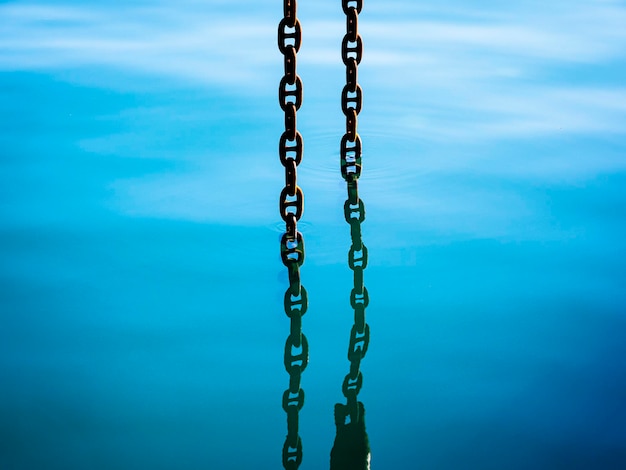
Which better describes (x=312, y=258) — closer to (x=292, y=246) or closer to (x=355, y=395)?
(x=292, y=246)

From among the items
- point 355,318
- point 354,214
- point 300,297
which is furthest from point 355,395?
point 354,214

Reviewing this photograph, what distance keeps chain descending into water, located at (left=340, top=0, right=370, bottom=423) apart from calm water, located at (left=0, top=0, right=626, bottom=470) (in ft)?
0.10

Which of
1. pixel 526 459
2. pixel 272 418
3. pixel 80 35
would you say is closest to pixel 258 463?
pixel 272 418

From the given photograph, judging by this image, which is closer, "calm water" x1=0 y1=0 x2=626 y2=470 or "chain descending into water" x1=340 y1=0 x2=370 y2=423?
"calm water" x1=0 y1=0 x2=626 y2=470

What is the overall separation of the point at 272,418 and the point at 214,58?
114 inches

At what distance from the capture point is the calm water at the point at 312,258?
168 centimetres

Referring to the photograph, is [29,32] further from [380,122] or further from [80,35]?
[380,122]

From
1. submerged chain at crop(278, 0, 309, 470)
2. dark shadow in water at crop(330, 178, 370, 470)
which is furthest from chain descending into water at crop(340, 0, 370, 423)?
submerged chain at crop(278, 0, 309, 470)

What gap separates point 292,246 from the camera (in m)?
2.19

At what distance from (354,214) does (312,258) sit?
343 millimetres

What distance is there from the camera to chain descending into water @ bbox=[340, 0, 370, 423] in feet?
6.03

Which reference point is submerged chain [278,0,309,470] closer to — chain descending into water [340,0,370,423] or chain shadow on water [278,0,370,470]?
chain shadow on water [278,0,370,470]

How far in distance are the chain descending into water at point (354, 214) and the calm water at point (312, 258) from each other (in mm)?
31

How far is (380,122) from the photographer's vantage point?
3.36 meters
